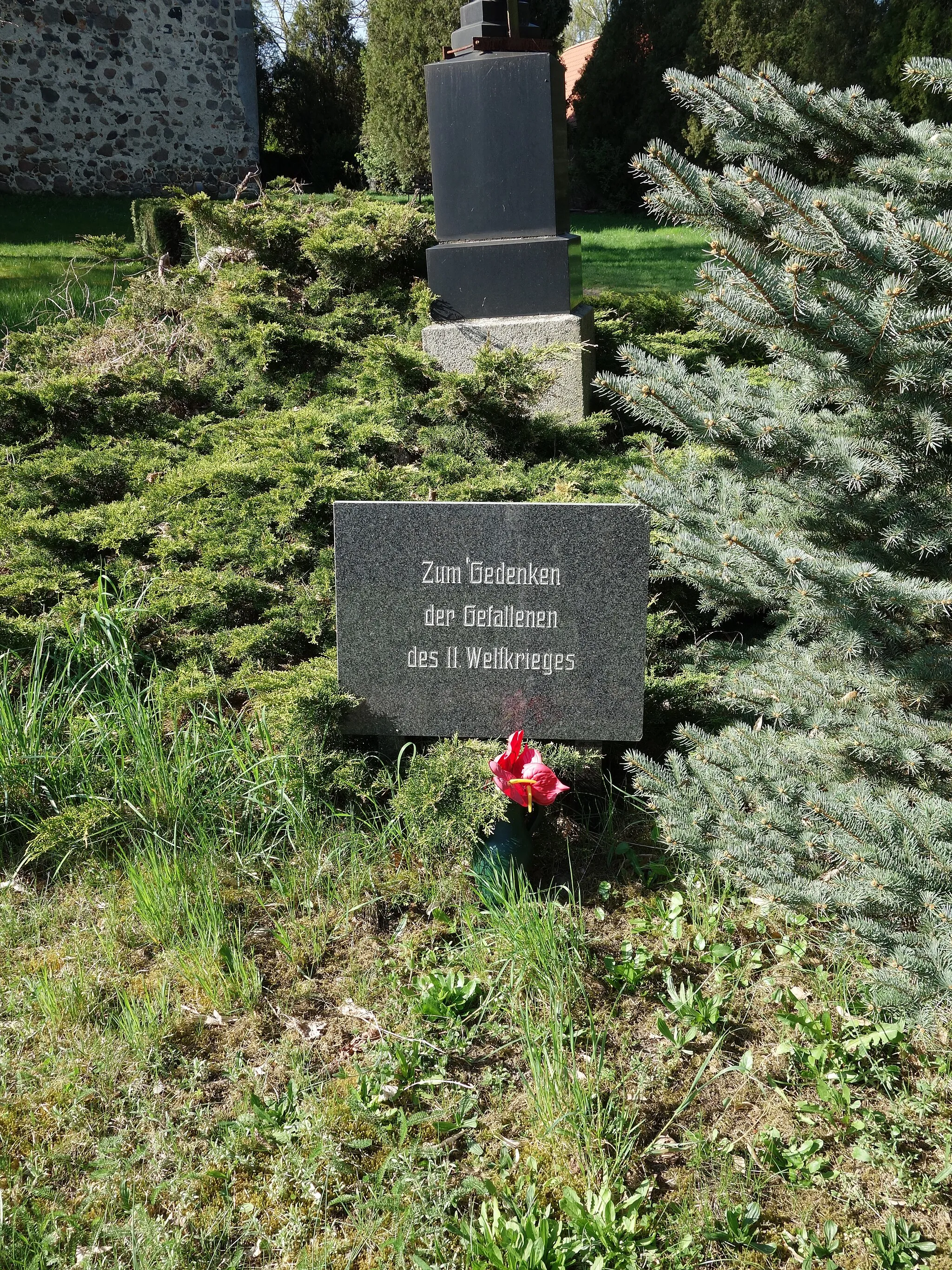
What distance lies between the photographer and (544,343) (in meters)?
4.68

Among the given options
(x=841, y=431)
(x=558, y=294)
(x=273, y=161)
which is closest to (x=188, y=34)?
(x=273, y=161)

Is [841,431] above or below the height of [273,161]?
below

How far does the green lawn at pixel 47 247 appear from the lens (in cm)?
670

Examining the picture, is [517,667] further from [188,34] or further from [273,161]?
[273,161]

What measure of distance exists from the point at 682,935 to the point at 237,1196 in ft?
3.97

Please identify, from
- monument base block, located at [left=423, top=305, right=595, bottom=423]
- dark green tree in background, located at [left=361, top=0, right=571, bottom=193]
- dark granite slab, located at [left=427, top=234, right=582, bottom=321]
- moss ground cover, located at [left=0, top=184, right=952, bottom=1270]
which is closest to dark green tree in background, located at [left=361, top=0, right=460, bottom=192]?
dark green tree in background, located at [left=361, top=0, right=571, bottom=193]

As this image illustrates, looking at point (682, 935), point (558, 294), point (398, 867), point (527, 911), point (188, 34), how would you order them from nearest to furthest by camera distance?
point (527, 911) → point (682, 935) → point (398, 867) → point (558, 294) → point (188, 34)

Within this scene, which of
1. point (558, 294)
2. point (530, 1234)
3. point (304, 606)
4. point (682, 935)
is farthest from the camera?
point (558, 294)

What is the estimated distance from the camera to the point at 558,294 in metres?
4.71

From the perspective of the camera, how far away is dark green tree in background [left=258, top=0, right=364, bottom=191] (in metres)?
16.5

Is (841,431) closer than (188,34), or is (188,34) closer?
(841,431)

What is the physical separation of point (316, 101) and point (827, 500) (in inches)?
706

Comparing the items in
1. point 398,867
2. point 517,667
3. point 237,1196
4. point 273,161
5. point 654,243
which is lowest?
point 237,1196

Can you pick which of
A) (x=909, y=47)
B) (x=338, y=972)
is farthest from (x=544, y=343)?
(x=909, y=47)
